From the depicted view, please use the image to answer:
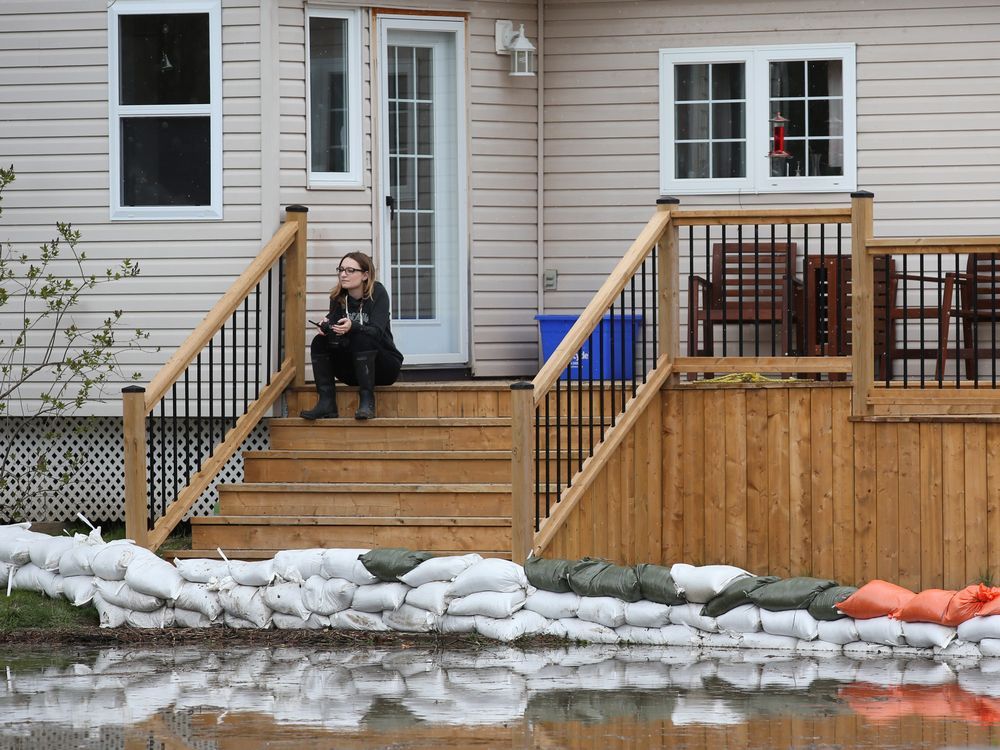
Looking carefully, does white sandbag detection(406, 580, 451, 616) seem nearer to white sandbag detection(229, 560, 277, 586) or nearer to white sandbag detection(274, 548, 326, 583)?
white sandbag detection(274, 548, 326, 583)

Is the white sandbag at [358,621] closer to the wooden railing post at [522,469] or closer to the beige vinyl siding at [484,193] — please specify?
the wooden railing post at [522,469]

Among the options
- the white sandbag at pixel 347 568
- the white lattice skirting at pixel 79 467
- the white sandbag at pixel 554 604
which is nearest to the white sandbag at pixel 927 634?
the white sandbag at pixel 554 604

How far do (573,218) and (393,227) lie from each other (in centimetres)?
147

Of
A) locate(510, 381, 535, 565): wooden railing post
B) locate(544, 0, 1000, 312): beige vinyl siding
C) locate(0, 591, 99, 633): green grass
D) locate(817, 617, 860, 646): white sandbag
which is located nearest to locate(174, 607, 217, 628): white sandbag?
locate(0, 591, 99, 633): green grass

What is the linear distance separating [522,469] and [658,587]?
3.27 ft

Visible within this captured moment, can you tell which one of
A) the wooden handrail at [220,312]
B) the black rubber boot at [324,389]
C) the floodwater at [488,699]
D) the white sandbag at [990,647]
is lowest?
the floodwater at [488,699]

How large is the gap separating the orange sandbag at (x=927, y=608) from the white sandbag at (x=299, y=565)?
2.99 meters

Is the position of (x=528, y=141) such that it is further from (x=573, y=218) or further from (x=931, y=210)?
A: (x=931, y=210)

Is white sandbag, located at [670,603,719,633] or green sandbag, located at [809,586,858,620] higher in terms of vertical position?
green sandbag, located at [809,586,858,620]

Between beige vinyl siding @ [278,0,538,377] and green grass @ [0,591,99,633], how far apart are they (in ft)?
8.89

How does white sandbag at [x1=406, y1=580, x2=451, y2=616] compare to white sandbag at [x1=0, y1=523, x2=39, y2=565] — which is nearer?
white sandbag at [x1=406, y1=580, x2=451, y2=616]

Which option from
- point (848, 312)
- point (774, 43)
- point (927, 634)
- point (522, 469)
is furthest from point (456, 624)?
point (774, 43)

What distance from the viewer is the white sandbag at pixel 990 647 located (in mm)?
7035

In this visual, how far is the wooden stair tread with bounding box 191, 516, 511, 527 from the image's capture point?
8289mm
